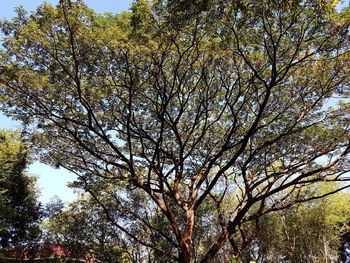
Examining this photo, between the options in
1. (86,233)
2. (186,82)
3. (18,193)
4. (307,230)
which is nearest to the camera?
(186,82)

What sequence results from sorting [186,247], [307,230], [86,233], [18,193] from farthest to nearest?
[307,230], [18,193], [86,233], [186,247]

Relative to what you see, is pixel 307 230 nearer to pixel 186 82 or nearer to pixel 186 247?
pixel 186 247

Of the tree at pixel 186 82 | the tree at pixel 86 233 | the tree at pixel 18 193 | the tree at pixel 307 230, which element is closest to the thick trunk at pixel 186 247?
the tree at pixel 186 82

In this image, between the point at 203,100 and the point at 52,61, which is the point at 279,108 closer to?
the point at 203,100

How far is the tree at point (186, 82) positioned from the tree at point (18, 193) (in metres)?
5.91

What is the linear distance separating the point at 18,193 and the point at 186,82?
1185 centimetres

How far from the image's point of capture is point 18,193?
54.0 feet

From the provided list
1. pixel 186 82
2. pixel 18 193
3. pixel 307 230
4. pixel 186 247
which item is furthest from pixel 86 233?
pixel 307 230

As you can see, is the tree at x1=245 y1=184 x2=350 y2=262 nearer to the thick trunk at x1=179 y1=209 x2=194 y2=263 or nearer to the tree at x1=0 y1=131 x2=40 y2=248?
the thick trunk at x1=179 y1=209 x2=194 y2=263

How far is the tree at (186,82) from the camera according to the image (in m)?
6.63

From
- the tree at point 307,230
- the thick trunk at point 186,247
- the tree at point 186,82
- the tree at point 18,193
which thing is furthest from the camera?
the tree at point 307,230

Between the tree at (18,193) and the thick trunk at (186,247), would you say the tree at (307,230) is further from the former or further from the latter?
the tree at (18,193)

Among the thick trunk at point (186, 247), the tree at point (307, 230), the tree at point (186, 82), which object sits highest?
the tree at point (186, 82)

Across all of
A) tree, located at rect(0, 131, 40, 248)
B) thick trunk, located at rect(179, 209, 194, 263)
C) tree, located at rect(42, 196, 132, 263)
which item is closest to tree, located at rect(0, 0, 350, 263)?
thick trunk, located at rect(179, 209, 194, 263)
